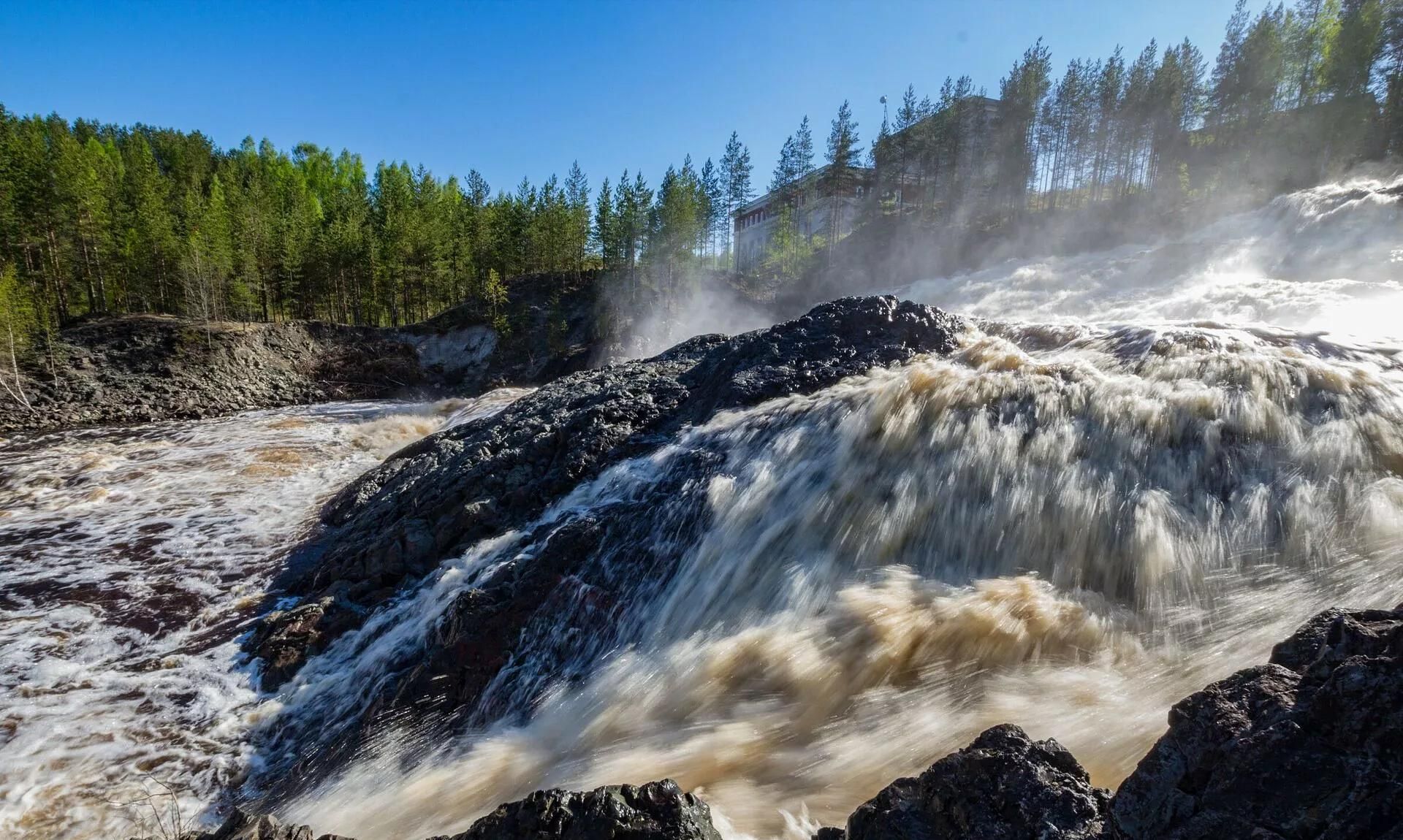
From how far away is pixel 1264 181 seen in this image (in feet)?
120

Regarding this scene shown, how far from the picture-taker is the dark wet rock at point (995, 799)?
221 cm

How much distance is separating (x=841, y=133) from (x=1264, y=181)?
3021 cm

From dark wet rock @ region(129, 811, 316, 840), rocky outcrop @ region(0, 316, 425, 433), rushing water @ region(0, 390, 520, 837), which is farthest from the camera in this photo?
rocky outcrop @ region(0, 316, 425, 433)

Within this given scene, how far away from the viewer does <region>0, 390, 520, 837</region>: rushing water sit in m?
4.87

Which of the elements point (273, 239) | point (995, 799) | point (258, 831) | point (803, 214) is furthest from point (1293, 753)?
point (803, 214)

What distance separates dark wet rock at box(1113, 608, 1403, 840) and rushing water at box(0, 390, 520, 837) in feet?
21.7

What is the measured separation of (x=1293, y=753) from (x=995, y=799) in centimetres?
98

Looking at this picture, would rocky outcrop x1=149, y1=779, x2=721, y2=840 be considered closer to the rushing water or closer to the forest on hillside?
the rushing water

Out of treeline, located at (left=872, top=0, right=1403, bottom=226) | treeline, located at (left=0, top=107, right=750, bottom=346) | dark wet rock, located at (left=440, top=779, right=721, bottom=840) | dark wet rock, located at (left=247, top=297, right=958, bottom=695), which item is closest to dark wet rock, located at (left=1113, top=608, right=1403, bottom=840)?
dark wet rock, located at (left=440, top=779, right=721, bottom=840)

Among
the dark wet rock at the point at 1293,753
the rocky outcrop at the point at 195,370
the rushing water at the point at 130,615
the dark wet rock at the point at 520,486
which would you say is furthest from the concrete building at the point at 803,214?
the dark wet rock at the point at 1293,753

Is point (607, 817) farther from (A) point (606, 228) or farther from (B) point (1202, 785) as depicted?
(A) point (606, 228)

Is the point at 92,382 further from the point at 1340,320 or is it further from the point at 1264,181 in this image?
the point at 1264,181

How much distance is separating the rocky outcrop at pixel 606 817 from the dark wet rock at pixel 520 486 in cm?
286

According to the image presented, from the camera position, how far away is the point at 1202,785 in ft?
6.22
